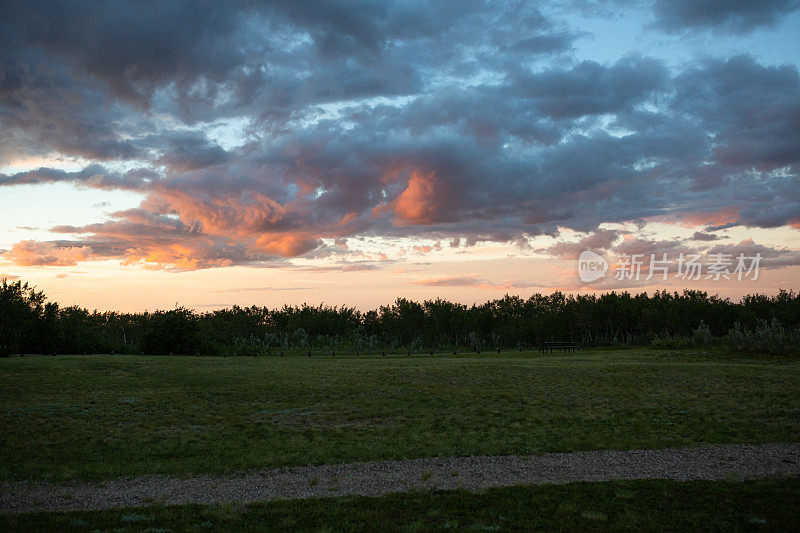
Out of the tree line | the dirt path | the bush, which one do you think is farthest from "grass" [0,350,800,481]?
the tree line

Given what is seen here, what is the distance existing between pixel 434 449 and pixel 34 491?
38.9ft

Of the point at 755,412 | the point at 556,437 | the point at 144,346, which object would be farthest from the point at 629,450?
the point at 144,346

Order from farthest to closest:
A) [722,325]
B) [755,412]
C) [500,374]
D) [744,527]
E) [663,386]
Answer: [722,325] → [500,374] → [663,386] → [755,412] → [744,527]

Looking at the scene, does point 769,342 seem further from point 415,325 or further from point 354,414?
point 415,325

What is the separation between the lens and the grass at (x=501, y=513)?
33.5ft

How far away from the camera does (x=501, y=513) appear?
1104 cm

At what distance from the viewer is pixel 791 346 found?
48656 mm

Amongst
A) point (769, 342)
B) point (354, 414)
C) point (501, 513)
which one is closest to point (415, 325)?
point (769, 342)

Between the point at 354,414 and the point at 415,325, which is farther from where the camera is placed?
the point at 415,325

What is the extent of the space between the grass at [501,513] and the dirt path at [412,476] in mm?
903

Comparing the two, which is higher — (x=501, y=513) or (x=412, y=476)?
(x=501, y=513)

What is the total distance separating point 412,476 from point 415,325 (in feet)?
383

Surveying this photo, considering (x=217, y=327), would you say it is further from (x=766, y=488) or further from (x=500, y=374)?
(x=766, y=488)

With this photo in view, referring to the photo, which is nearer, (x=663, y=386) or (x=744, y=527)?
(x=744, y=527)
